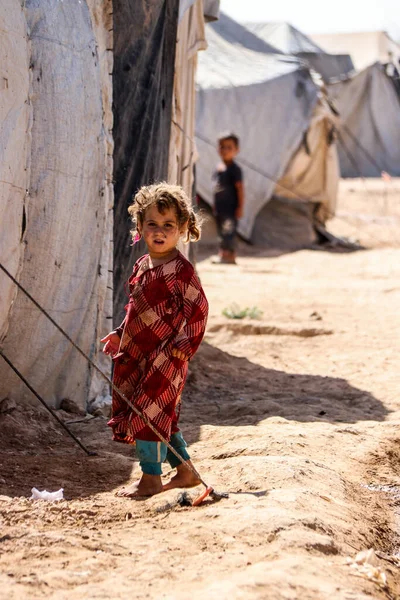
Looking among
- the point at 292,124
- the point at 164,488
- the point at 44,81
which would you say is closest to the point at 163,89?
the point at 44,81

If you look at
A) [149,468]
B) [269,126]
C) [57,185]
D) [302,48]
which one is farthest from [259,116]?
[149,468]

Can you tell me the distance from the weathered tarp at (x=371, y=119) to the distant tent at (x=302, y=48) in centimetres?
48

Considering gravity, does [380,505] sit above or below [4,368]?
below

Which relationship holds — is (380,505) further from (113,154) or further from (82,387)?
(113,154)

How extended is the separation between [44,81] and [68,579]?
2.42 metres

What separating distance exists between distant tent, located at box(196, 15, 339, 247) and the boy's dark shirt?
1.91 meters

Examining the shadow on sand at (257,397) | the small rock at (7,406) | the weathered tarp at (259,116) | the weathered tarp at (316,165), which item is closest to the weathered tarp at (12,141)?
the small rock at (7,406)

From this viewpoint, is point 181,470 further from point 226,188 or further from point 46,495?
point 226,188

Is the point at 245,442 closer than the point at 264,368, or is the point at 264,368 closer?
the point at 245,442

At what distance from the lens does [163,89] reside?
532 centimetres

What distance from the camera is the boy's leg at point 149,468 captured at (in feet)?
10.7

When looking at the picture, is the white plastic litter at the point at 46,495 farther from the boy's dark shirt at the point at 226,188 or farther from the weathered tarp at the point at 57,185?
the boy's dark shirt at the point at 226,188

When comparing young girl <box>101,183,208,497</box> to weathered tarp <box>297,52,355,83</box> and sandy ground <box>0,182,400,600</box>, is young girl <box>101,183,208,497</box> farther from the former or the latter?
weathered tarp <box>297,52,355,83</box>

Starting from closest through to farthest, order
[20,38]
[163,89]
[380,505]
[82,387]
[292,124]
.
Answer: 1. [380,505]
2. [20,38]
3. [82,387]
4. [163,89]
5. [292,124]
